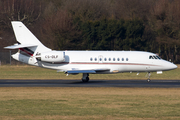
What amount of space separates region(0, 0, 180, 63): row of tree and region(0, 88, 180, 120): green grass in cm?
4177

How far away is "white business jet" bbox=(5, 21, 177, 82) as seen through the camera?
113 ft

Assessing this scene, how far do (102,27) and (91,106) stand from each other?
2016 inches

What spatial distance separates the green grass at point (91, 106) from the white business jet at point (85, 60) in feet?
35.5

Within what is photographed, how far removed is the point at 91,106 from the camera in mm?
18000

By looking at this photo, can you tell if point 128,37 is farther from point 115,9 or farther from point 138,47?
point 115,9

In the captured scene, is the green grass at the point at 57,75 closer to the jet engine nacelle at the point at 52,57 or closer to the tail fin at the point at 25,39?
the tail fin at the point at 25,39

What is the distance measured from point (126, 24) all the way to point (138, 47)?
18.0 ft

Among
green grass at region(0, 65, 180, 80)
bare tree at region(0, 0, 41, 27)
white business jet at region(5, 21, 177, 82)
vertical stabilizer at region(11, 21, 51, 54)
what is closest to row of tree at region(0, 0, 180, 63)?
bare tree at region(0, 0, 41, 27)

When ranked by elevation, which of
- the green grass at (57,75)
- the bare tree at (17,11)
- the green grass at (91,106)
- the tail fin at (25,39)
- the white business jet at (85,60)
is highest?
the bare tree at (17,11)

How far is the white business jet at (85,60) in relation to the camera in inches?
1351

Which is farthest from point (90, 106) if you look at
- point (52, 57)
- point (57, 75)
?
A: point (57, 75)

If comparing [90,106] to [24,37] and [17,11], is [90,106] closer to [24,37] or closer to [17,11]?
[24,37]

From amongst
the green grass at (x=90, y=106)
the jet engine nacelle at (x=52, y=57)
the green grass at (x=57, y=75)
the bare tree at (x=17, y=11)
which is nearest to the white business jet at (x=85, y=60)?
the jet engine nacelle at (x=52, y=57)

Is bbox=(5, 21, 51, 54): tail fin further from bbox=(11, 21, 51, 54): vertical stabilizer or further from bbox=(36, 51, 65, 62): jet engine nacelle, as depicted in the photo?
bbox=(36, 51, 65, 62): jet engine nacelle
